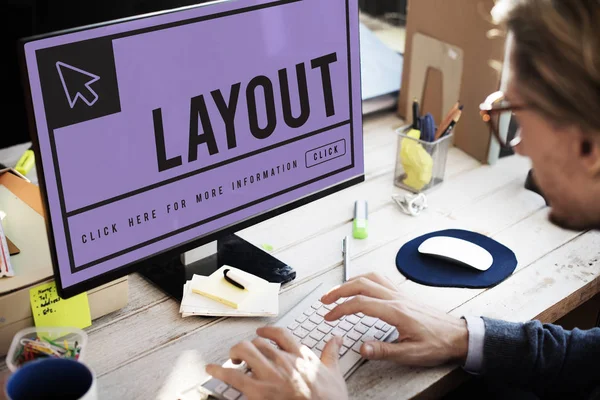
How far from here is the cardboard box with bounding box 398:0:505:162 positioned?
151 cm

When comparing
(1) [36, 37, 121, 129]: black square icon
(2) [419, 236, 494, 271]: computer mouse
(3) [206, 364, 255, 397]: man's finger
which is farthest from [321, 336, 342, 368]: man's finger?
(1) [36, 37, 121, 129]: black square icon

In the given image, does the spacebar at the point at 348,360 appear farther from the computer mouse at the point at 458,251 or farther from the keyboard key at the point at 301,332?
the computer mouse at the point at 458,251

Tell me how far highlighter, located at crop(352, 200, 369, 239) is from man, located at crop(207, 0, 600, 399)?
0.22 meters

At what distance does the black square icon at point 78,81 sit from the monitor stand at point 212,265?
33cm

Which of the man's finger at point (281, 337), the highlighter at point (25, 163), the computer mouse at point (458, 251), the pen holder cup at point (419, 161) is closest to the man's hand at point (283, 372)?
the man's finger at point (281, 337)

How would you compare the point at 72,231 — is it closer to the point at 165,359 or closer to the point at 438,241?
the point at 165,359

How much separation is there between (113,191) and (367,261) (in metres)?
0.48

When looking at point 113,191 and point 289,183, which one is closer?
point 113,191

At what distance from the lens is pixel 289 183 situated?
1183mm

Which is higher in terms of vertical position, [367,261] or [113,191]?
[113,191]

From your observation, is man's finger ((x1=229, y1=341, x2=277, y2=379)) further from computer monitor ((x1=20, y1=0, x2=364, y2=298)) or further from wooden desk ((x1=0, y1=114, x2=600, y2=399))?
computer monitor ((x1=20, y1=0, x2=364, y2=298))

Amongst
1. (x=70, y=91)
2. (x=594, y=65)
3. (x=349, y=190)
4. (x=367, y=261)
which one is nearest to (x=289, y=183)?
(x=367, y=261)

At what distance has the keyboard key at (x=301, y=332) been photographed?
102 centimetres

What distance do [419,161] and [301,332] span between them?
1.82ft
